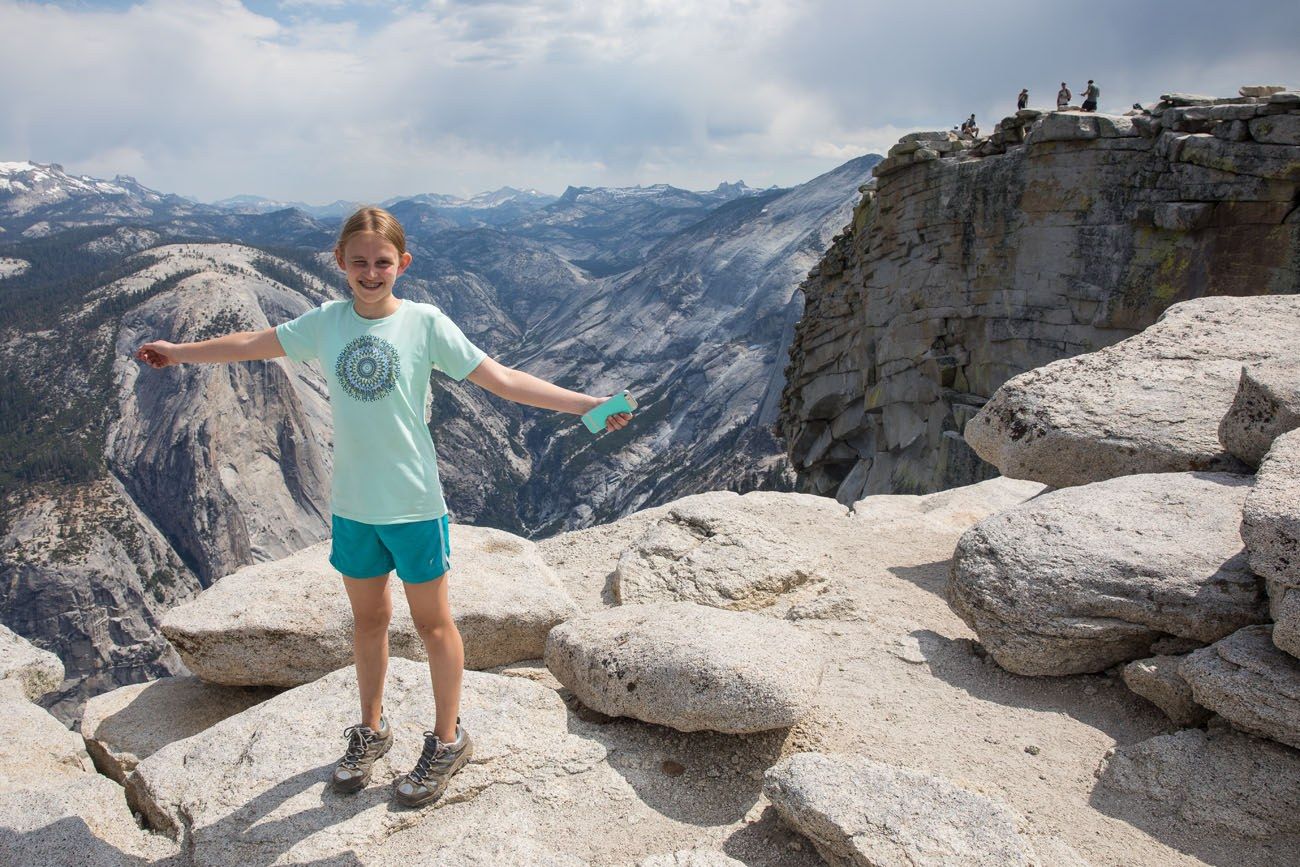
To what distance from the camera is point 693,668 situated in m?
5.75

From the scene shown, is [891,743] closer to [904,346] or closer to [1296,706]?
[1296,706]

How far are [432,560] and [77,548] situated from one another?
150268mm

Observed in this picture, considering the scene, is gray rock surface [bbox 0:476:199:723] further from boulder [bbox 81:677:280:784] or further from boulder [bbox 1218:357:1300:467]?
boulder [bbox 1218:357:1300:467]

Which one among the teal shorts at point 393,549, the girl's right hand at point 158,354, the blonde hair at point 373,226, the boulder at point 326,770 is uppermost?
the blonde hair at point 373,226

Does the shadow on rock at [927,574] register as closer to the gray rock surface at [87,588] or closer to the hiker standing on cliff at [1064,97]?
the hiker standing on cliff at [1064,97]

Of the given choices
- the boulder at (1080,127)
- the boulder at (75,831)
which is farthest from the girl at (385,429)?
the boulder at (1080,127)

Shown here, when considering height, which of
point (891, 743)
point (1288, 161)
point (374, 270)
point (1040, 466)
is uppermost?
point (1288, 161)

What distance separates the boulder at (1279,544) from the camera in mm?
5496

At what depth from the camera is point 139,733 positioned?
7.23 meters

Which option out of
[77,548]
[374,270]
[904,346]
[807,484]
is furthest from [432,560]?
[77,548]

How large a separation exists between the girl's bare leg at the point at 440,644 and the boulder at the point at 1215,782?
15.2 ft

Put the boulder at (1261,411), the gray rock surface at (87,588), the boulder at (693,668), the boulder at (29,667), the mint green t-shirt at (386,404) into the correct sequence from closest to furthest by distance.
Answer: the mint green t-shirt at (386,404) → the boulder at (693,668) → the boulder at (1261,411) → the boulder at (29,667) → the gray rock surface at (87,588)

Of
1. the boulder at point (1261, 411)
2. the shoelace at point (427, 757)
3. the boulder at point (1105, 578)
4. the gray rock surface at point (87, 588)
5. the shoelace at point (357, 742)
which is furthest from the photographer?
the gray rock surface at point (87, 588)

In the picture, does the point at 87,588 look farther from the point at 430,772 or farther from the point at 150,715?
the point at 430,772
